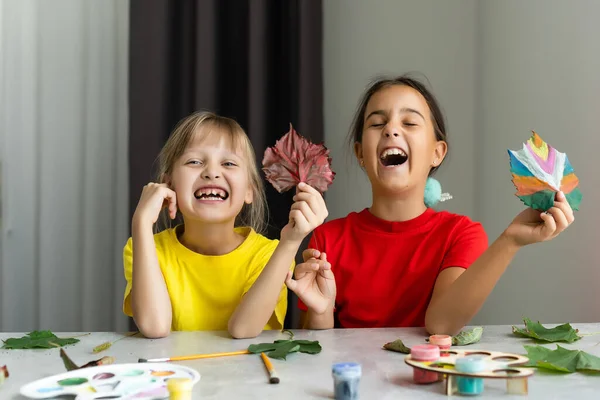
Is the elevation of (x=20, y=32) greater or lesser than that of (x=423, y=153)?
greater

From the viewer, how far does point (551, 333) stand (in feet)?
4.04

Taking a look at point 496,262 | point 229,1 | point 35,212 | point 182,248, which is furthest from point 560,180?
point 35,212

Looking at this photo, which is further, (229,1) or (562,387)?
(229,1)

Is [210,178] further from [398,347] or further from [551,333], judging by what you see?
[551,333]

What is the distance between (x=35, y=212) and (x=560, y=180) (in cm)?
207

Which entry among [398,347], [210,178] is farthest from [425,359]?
[210,178]

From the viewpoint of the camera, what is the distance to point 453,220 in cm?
169

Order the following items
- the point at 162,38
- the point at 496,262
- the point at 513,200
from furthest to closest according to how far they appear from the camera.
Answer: the point at 162,38 → the point at 513,200 → the point at 496,262

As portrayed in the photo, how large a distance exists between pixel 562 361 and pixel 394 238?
2.47 ft

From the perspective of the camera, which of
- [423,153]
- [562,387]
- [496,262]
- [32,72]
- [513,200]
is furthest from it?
[32,72]

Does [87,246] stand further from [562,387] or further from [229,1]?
[562,387]

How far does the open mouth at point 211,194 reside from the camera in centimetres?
154

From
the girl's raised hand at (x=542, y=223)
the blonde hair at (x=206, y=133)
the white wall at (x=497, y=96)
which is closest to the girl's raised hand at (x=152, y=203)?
the blonde hair at (x=206, y=133)

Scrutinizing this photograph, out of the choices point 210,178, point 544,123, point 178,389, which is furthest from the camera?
point 544,123
